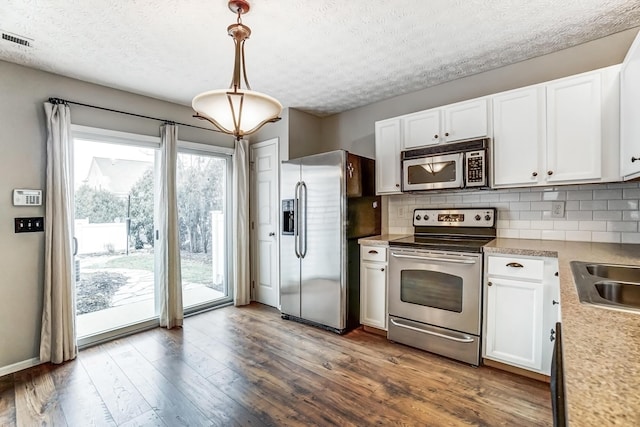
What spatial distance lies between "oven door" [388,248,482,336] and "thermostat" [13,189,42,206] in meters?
3.16

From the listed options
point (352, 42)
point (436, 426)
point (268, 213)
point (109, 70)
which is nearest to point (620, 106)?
point (352, 42)

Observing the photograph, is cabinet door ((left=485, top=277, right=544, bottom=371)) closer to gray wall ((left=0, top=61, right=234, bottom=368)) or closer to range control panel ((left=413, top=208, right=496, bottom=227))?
range control panel ((left=413, top=208, right=496, bottom=227))

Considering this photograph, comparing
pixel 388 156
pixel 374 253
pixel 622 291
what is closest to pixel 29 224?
pixel 374 253

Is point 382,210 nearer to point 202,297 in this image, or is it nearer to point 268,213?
point 268,213

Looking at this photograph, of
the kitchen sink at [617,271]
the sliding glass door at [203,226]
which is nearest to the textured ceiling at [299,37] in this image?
the sliding glass door at [203,226]

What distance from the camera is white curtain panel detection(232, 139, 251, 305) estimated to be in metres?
4.02

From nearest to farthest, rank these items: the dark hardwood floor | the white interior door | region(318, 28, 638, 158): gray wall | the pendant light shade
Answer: the pendant light shade → the dark hardwood floor → region(318, 28, 638, 158): gray wall → the white interior door

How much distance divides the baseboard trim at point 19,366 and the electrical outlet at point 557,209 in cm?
457

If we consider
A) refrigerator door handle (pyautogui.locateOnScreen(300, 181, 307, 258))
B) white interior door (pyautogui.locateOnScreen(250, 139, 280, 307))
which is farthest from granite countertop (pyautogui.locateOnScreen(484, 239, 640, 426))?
white interior door (pyautogui.locateOnScreen(250, 139, 280, 307))

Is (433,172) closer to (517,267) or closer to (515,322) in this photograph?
(517,267)

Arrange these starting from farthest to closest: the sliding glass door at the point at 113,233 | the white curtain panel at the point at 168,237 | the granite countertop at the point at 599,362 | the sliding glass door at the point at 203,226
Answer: the sliding glass door at the point at 203,226 → the white curtain panel at the point at 168,237 → the sliding glass door at the point at 113,233 → the granite countertop at the point at 599,362

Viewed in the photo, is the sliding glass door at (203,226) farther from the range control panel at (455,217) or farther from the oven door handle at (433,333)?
the range control panel at (455,217)

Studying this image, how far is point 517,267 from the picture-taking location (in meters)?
2.27

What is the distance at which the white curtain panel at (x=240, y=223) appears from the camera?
4.02m
